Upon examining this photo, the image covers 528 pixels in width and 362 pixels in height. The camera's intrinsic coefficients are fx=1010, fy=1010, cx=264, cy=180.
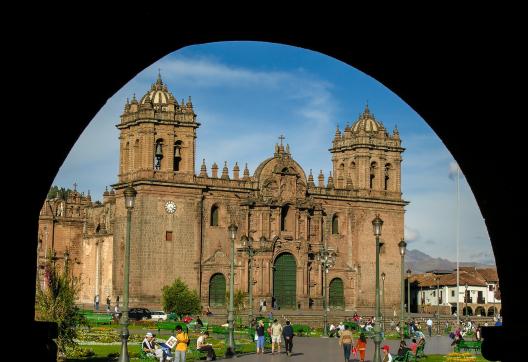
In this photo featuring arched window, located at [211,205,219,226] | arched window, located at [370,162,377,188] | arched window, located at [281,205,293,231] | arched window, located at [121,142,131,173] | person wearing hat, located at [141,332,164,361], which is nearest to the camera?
person wearing hat, located at [141,332,164,361]

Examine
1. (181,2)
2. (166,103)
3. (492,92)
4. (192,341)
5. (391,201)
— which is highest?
(166,103)

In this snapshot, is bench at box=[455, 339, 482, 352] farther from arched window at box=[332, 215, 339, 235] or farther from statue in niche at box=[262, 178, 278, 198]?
arched window at box=[332, 215, 339, 235]

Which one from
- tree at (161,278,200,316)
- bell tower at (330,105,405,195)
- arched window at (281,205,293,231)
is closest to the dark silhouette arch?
tree at (161,278,200,316)

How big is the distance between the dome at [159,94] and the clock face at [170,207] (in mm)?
7519

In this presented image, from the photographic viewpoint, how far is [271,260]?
71.7 meters

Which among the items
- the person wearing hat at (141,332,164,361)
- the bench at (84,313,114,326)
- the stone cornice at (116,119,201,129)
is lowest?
the person wearing hat at (141,332,164,361)

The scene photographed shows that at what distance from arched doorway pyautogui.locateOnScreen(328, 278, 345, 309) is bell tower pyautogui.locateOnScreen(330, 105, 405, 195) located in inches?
306

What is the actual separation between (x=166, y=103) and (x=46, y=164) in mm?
65989

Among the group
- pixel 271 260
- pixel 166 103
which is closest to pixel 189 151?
pixel 166 103

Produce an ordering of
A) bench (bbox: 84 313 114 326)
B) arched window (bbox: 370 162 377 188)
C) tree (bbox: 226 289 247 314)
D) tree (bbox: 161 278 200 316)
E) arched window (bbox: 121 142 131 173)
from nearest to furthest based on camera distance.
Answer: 1. bench (bbox: 84 313 114 326)
2. tree (bbox: 161 278 200 316)
3. tree (bbox: 226 289 247 314)
4. arched window (bbox: 121 142 131 173)
5. arched window (bbox: 370 162 377 188)

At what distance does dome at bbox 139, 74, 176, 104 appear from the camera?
235 ft

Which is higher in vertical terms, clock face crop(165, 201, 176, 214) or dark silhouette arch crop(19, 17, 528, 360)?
clock face crop(165, 201, 176, 214)

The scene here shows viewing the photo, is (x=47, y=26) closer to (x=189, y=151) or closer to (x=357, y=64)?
(x=357, y=64)

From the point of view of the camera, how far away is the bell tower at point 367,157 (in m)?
80.1
